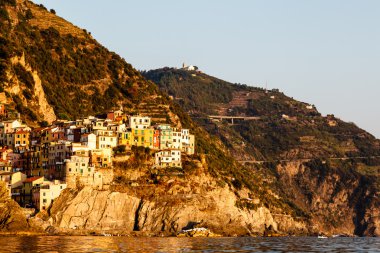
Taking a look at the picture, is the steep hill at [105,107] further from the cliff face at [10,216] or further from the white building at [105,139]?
the cliff face at [10,216]

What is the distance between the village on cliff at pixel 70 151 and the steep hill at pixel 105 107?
2.18 metres

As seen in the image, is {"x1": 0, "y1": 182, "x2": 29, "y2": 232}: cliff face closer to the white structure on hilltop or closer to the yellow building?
the white structure on hilltop

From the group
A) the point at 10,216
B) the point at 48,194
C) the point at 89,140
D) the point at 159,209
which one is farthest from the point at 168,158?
the point at 10,216

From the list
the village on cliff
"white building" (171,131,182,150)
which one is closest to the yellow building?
the village on cliff

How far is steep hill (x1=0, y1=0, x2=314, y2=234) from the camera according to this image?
12900 cm

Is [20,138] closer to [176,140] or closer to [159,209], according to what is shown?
[159,209]

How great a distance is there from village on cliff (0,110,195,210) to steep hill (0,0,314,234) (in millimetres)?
2181

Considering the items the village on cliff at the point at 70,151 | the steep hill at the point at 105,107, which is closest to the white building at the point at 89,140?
the village on cliff at the point at 70,151

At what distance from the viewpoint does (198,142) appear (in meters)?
170

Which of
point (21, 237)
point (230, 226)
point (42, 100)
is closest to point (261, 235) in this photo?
point (230, 226)

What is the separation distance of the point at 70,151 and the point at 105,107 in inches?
1583

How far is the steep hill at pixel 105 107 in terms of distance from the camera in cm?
12900

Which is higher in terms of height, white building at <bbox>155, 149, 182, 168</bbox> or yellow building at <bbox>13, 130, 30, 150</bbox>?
yellow building at <bbox>13, 130, 30, 150</bbox>

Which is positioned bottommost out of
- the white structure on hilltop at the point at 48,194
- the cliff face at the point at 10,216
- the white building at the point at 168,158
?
the cliff face at the point at 10,216
